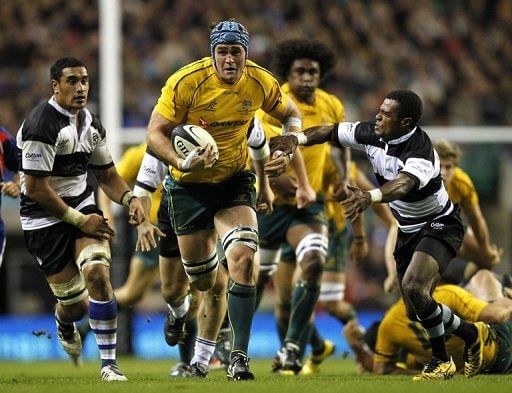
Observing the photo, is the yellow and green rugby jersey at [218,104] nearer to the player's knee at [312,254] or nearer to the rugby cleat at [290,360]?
the player's knee at [312,254]

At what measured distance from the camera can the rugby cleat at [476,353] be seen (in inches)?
355

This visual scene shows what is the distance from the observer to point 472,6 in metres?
19.5

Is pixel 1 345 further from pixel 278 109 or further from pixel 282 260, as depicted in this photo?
pixel 278 109

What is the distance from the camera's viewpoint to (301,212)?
11.0 m

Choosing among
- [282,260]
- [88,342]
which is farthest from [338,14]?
[282,260]

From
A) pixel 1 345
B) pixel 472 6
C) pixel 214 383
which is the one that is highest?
pixel 472 6

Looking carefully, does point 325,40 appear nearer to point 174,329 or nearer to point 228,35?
point 174,329

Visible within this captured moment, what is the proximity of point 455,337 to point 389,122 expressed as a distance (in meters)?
1.84

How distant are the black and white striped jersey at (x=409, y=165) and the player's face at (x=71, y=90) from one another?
1820mm

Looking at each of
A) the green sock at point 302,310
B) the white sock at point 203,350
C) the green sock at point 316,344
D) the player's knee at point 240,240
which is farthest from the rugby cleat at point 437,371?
the green sock at point 316,344

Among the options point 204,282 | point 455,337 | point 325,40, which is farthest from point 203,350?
point 325,40

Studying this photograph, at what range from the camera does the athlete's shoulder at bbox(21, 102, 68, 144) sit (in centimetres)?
878

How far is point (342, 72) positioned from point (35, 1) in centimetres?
496

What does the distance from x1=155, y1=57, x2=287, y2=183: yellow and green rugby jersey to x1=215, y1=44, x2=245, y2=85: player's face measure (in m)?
→ 0.09
